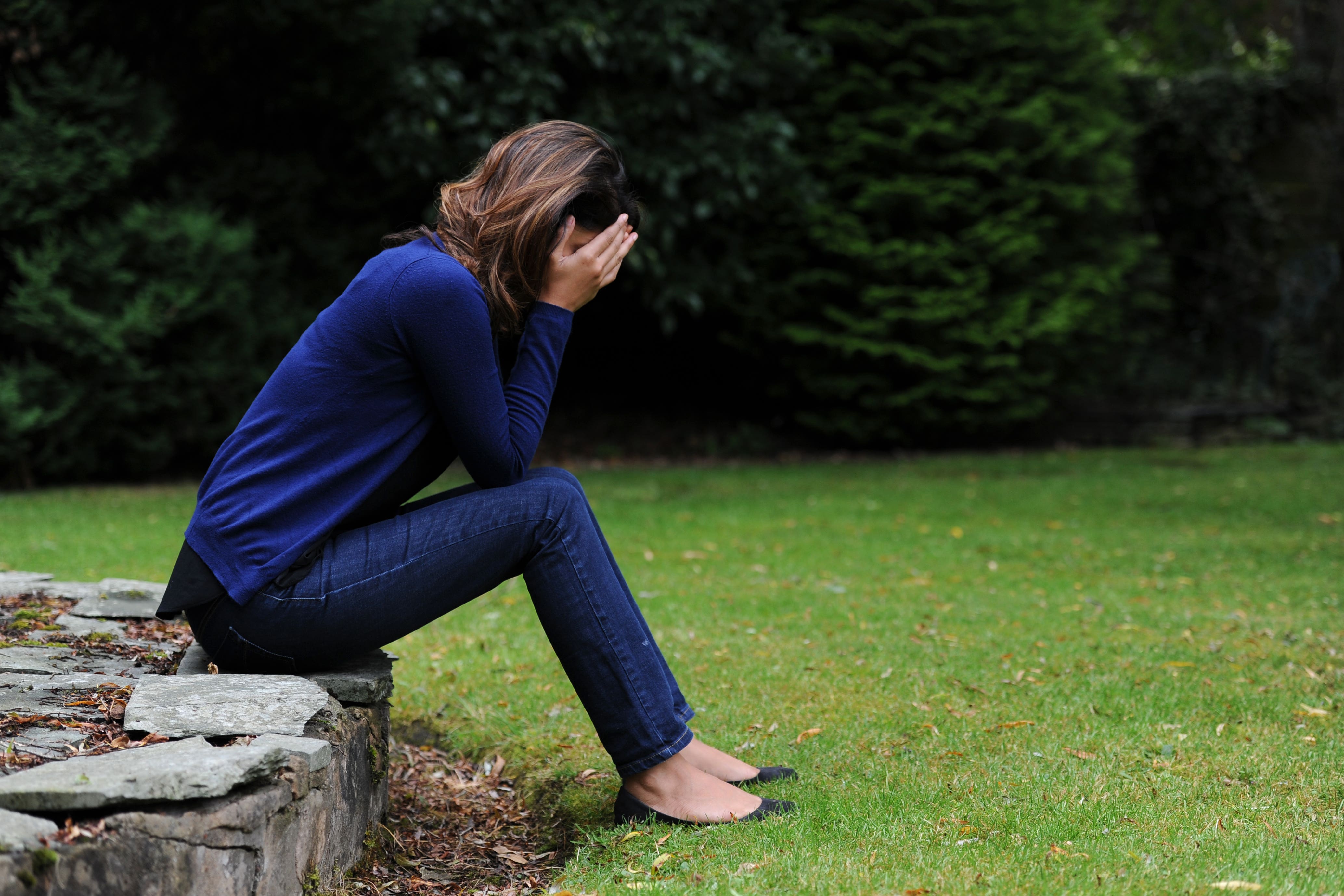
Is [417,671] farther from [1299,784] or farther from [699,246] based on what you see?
[699,246]

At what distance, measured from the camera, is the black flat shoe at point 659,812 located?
2.49 metres

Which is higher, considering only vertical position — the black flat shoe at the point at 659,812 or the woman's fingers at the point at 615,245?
the woman's fingers at the point at 615,245

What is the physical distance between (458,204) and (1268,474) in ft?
28.2

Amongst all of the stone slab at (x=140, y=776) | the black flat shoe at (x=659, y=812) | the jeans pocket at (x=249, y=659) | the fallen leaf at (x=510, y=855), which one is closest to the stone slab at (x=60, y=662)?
the jeans pocket at (x=249, y=659)

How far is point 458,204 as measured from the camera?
2.48m

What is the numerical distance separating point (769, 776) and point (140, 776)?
148 centimetres

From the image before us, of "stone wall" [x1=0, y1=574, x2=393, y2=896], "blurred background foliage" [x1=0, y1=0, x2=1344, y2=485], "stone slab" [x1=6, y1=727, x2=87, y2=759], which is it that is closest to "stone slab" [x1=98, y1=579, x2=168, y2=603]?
"stone wall" [x1=0, y1=574, x2=393, y2=896]

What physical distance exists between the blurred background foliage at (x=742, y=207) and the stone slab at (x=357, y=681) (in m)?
6.00

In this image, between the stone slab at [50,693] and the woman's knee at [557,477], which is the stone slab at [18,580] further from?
the woman's knee at [557,477]

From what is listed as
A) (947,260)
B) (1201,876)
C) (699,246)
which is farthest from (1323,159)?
(1201,876)

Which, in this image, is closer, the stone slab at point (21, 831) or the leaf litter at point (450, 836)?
the stone slab at point (21, 831)

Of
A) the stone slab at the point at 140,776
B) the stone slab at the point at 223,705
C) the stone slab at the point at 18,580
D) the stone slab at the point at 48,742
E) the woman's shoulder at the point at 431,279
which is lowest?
the stone slab at the point at 18,580

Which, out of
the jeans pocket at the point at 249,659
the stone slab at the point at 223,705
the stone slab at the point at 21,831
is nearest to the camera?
the stone slab at the point at 21,831

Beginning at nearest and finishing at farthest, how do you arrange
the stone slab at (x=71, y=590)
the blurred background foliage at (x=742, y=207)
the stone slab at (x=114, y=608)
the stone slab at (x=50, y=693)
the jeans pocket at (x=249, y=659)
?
the stone slab at (x=50, y=693)
the jeans pocket at (x=249, y=659)
the stone slab at (x=114, y=608)
the stone slab at (x=71, y=590)
the blurred background foliage at (x=742, y=207)
